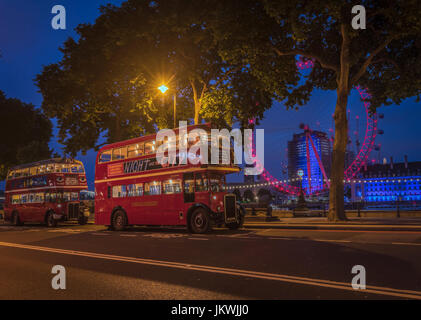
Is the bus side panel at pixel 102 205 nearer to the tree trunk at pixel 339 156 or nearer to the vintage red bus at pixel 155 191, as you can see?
the vintage red bus at pixel 155 191

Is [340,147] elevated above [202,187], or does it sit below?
above

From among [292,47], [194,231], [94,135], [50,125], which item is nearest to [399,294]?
[194,231]

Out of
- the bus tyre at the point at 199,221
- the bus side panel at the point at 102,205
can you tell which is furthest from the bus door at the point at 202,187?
the bus side panel at the point at 102,205

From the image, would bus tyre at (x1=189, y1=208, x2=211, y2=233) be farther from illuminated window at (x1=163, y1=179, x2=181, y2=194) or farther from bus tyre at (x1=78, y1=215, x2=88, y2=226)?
bus tyre at (x1=78, y1=215, x2=88, y2=226)

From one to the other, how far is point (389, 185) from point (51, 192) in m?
158

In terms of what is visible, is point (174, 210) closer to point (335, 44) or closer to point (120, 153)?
point (120, 153)

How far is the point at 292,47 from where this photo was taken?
67.7 feet

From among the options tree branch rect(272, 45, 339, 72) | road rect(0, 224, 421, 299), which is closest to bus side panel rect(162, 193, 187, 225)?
road rect(0, 224, 421, 299)

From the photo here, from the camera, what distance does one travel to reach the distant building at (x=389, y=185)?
15100cm

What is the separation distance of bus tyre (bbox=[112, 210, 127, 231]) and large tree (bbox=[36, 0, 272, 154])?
22.5 feet

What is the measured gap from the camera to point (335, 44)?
2172cm

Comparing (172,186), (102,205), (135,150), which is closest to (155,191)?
(172,186)

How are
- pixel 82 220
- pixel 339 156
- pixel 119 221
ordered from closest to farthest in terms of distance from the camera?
pixel 339 156 < pixel 119 221 < pixel 82 220

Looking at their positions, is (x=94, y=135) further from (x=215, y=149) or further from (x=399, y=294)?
(x=399, y=294)
